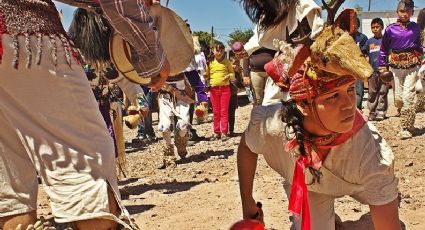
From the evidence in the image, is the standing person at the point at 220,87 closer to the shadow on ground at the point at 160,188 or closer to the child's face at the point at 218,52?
the child's face at the point at 218,52

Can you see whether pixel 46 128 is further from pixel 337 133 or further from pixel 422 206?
pixel 422 206

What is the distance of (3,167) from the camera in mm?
2059

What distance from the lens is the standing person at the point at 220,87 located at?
9729 mm

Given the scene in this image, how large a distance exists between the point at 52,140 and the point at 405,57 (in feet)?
20.5

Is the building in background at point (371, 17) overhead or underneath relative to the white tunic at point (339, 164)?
overhead

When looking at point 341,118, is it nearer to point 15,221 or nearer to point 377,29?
point 15,221

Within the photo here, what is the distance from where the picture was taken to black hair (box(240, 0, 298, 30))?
398cm

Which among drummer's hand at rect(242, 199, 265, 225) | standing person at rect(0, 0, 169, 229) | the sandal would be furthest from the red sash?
the sandal

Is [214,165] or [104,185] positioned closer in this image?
[104,185]

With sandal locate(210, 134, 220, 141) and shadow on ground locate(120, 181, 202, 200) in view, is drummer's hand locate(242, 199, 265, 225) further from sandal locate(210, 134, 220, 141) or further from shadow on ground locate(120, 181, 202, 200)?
sandal locate(210, 134, 220, 141)

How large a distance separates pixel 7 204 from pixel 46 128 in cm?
31

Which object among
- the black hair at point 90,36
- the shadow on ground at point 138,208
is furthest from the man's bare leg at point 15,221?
the shadow on ground at point 138,208

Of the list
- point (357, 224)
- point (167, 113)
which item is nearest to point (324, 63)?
point (357, 224)

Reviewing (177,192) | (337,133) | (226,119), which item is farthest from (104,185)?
(226,119)
